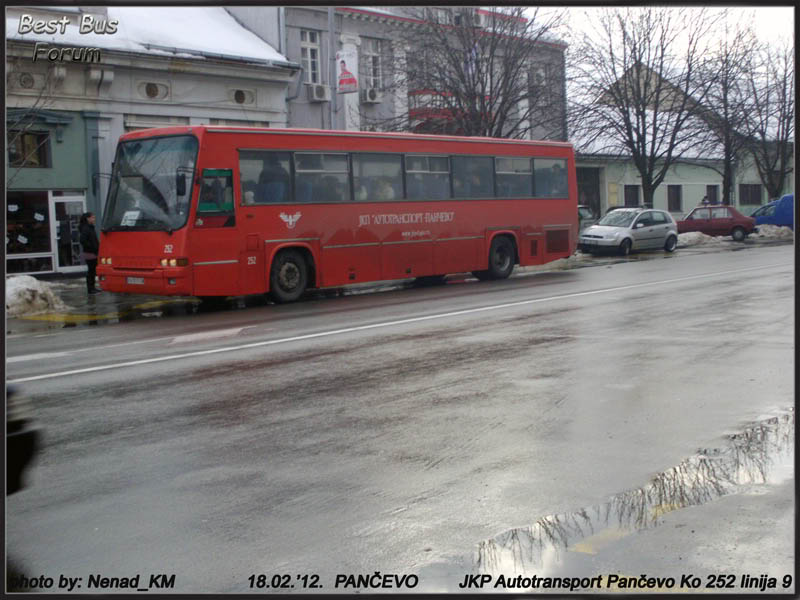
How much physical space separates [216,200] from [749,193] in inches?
1670

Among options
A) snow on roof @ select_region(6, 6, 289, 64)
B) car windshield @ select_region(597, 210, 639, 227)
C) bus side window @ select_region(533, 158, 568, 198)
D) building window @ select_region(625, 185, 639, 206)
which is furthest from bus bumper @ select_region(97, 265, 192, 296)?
building window @ select_region(625, 185, 639, 206)

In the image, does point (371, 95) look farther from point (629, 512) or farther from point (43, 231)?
point (629, 512)

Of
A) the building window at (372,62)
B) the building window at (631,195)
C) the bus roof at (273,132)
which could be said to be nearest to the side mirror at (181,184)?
the bus roof at (273,132)

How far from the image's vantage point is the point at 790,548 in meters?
4.43

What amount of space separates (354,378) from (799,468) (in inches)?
199

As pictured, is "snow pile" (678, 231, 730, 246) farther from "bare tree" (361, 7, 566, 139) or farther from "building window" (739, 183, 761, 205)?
"building window" (739, 183, 761, 205)

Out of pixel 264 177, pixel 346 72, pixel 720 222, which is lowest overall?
pixel 720 222

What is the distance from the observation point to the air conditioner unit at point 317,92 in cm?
3316

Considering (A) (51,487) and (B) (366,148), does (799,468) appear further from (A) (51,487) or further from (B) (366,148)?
(B) (366,148)

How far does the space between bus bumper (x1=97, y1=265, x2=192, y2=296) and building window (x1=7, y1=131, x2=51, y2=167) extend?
8773 millimetres

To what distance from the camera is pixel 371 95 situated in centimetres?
3466

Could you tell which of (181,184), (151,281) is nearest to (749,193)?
(181,184)

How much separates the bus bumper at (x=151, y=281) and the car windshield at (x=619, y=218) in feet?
63.0

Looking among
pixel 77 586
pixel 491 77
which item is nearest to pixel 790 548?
pixel 77 586
